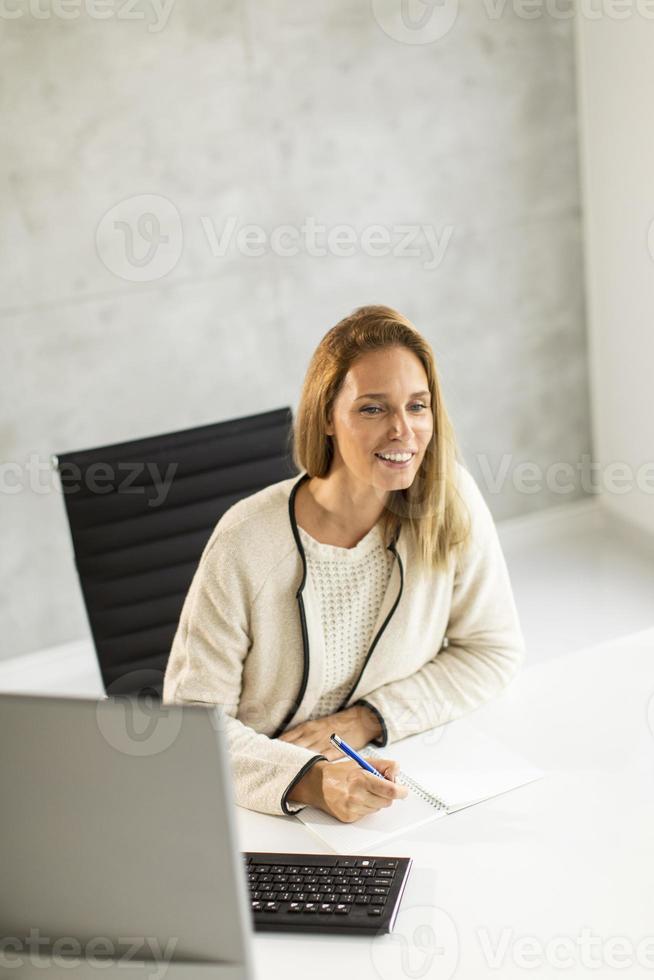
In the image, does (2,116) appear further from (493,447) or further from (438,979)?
(438,979)

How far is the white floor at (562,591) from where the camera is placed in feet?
11.0

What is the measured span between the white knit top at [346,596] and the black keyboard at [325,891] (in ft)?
1.44

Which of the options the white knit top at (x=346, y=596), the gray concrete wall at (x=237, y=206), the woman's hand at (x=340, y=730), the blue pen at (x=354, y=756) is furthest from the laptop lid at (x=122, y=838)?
the gray concrete wall at (x=237, y=206)

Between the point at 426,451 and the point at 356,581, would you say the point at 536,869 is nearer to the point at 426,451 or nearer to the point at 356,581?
the point at 356,581

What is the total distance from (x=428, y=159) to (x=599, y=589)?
143 centimetres

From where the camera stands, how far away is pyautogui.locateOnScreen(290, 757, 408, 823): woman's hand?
1.44 m

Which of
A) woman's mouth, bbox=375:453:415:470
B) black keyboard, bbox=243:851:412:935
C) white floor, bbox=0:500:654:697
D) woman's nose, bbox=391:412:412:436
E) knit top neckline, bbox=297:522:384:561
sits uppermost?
woman's nose, bbox=391:412:412:436

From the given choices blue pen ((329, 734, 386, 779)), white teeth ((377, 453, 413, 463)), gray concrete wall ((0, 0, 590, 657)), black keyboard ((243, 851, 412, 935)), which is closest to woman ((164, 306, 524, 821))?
white teeth ((377, 453, 413, 463))

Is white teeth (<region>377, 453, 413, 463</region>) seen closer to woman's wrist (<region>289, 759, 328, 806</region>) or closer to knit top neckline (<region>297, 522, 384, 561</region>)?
knit top neckline (<region>297, 522, 384, 561</region>)

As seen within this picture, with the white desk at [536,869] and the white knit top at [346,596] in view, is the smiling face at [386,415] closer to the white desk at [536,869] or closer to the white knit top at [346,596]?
the white knit top at [346,596]

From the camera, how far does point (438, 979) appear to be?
1157mm

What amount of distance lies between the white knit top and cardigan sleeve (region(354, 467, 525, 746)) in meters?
0.07

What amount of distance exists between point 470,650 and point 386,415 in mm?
405

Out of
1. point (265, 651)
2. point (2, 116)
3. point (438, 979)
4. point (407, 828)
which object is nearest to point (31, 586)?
point (2, 116)
